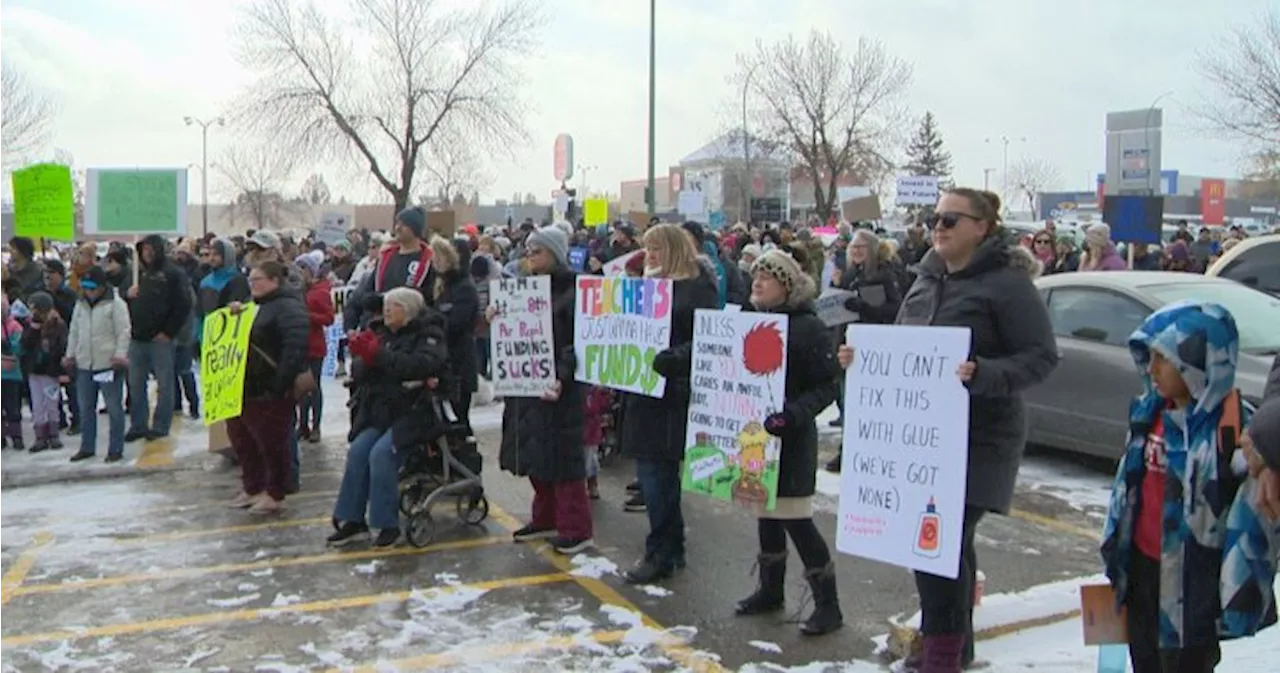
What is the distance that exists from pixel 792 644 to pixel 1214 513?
7.56 feet

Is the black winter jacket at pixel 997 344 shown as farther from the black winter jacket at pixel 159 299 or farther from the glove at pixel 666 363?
the black winter jacket at pixel 159 299

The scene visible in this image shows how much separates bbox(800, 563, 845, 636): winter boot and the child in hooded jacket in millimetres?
7938

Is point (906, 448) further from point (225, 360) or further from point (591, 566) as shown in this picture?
point (225, 360)

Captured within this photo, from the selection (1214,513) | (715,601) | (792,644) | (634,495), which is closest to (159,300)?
(634,495)

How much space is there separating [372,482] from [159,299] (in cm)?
452

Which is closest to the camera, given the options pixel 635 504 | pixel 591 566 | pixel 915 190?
pixel 591 566

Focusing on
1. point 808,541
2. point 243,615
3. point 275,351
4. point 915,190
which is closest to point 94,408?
point 275,351

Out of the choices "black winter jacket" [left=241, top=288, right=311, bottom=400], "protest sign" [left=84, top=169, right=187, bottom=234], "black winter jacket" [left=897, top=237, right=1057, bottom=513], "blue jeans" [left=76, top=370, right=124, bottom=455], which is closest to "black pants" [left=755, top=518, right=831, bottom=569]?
"black winter jacket" [left=897, top=237, right=1057, bottom=513]

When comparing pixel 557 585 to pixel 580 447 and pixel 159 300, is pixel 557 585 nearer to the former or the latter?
pixel 580 447

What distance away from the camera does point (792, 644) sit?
5438 millimetres

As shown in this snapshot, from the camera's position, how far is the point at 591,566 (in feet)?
22.3

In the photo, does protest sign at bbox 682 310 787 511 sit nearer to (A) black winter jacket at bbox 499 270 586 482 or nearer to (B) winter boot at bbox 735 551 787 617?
(B) winter boot at bbox 735 551 787 617

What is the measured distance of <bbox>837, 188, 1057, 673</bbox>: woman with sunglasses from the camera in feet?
14.6

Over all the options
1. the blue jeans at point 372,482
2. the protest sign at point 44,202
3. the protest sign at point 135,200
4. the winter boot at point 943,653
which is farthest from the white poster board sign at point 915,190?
the winter boot at point 943,653
